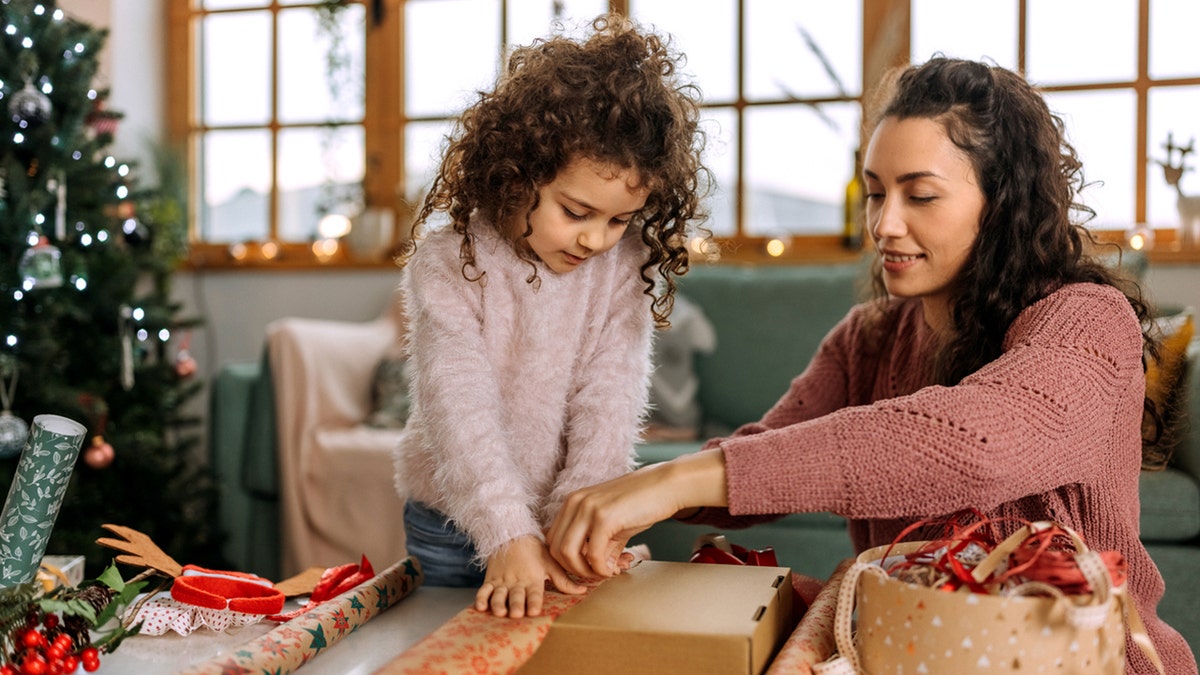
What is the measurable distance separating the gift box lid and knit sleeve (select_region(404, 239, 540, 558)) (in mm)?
201

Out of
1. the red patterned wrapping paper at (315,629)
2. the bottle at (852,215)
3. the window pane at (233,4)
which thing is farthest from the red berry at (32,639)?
the window pane at (233,4)

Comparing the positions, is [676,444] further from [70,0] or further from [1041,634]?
[70,0]

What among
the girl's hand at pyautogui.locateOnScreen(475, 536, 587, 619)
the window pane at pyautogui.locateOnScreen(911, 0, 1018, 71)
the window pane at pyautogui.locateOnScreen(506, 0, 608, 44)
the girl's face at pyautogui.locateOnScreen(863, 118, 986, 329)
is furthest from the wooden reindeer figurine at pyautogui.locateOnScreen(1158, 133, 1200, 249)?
the girl's hand at pyautogui.locateOnScreen(475, 536, 587, 619)

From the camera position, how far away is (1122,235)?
3.20 metres

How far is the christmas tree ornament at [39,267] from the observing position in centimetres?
246

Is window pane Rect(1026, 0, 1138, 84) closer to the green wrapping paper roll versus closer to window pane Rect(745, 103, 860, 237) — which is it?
window pane Rect(745, 103, 860, 237)

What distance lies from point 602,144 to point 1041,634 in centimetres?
76

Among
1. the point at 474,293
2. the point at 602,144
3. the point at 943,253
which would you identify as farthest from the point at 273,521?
the point at 943,253

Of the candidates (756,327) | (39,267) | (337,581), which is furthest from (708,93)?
(337,581)

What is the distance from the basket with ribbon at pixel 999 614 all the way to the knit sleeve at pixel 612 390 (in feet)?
1.57

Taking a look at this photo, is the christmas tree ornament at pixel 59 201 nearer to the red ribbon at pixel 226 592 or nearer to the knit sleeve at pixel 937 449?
the red ribbon at pixel 226 592

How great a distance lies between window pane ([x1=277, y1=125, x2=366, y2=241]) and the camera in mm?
3967

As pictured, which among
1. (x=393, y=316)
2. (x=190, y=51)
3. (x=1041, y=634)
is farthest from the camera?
(x=190, y=51)

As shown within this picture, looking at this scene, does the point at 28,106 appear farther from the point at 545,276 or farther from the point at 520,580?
the point at 520,580
